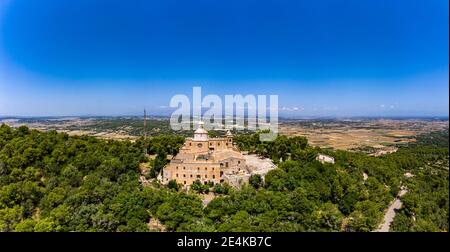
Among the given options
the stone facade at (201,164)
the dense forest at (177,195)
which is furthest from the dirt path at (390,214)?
the stone facade at (201,164)

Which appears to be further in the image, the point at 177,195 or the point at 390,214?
the point at 390,214

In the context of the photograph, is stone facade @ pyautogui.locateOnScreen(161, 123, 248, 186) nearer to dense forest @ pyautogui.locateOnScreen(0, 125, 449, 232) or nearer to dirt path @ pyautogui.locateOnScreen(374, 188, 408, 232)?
dense forest @ pyautogui.locateOnScreen(0, 125, 449, 232)

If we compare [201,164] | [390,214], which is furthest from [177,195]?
[390,214]

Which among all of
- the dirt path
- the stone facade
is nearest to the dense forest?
the dirt path

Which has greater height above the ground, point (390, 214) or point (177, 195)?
point (177, 195)

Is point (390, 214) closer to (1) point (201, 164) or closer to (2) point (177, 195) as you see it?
(1) point (201, 164)

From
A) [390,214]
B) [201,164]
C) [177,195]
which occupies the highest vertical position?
[201,164]
